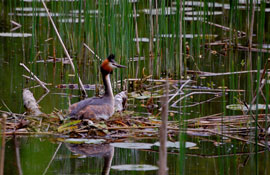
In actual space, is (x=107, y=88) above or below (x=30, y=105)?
above

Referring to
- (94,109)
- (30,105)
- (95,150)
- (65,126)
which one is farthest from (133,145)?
(30,105)

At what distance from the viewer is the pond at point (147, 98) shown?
516 cm

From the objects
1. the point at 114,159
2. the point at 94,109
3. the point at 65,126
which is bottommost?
the point at 114,159

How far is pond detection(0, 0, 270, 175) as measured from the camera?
5.16m

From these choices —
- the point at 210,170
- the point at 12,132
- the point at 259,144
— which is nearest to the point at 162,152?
the point at 210,170

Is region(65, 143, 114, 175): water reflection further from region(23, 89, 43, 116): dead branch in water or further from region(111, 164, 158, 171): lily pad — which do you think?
region(23, 89, 43, 116): dead branch in water

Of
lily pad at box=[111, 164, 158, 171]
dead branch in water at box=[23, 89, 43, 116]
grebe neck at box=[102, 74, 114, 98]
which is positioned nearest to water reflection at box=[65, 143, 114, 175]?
lily pad at box=[111, 164, 158, 171]

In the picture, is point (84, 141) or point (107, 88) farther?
point (107, 88)

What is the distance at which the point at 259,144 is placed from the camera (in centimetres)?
566

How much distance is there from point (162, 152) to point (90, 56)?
260 inches

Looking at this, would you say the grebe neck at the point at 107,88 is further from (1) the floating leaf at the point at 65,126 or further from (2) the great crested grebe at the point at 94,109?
(1) the floating leaf at the point at 65,126

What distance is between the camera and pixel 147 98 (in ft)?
25.6

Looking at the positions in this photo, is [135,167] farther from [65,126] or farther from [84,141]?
[65,126]

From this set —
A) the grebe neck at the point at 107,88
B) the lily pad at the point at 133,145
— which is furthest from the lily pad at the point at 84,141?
the grebe neck at the point at 107,88
